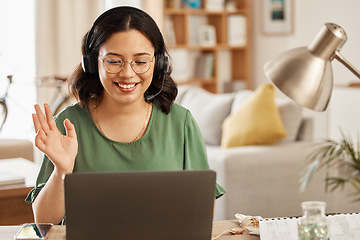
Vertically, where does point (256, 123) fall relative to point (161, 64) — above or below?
below

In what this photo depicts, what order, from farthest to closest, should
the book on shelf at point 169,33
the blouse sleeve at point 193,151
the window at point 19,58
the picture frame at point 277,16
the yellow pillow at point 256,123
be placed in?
1. the book on shelf at point 169,33
2. the picture frame at point 277,16
3. the window at point 19,58
4. the yellow pillow at point 256,123
5. the blouse sleeve at point 193,151

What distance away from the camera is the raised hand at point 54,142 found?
144 cm

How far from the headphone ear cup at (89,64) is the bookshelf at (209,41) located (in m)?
4.11

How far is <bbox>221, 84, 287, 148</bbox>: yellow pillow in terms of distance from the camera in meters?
3.66

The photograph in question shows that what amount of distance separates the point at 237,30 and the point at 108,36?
457 centimetres

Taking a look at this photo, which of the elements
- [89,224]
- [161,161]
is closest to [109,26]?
Result: [161,161]

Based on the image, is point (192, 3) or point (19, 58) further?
point (192, 3)

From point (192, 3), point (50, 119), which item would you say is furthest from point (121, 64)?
point (192, 3)

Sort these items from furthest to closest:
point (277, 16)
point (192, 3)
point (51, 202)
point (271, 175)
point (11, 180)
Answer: point (192, 3) → point (277, 16) → point (271, 175) → point (11, 180) → point (51, 202)

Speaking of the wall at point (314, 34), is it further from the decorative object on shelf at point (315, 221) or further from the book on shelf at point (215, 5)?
the decorative object on shelf at point (315, 221)

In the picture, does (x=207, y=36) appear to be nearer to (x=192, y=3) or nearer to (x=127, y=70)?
(x=192, y=3)

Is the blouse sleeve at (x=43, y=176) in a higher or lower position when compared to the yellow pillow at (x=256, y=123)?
higher

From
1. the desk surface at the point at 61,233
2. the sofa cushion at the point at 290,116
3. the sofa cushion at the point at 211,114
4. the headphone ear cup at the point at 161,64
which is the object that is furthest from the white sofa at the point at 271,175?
the desk surface at the point at 61,233

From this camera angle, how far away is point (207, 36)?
6020mm
